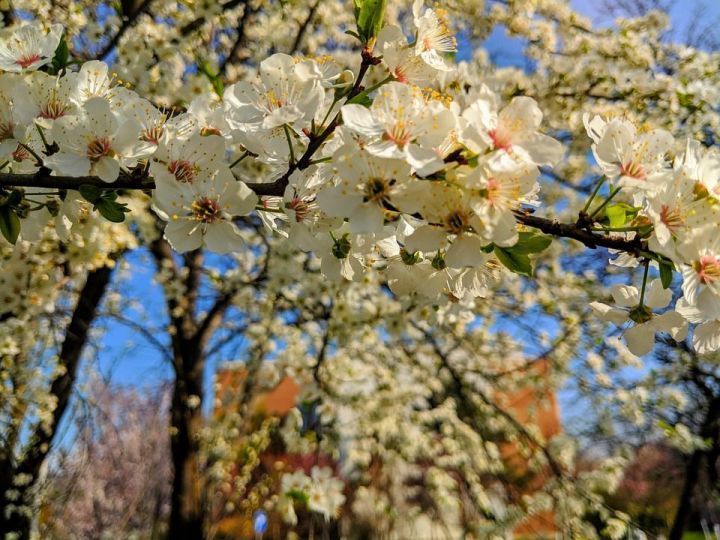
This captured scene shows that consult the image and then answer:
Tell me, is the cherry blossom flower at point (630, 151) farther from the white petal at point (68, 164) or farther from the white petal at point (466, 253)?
the white petal at point (68, 164)

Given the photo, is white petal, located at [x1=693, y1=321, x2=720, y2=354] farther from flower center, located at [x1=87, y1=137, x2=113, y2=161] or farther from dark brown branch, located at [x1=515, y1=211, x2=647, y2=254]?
flower center, located at [x1=87, y1=137, x2=113, y2=161]

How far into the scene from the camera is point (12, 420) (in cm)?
325

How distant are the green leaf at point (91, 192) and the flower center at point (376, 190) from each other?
1.65 ft

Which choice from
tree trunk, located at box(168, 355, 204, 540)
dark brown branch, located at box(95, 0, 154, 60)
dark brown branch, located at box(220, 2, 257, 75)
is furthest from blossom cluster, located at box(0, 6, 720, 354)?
tree trunk, located at box(168, 355, 204, 540)

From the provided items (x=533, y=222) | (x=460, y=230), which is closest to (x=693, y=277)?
(x=533, y=222)

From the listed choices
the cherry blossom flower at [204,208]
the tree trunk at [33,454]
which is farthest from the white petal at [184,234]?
the tree trunk at [33,454]

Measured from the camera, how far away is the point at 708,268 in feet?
2.87

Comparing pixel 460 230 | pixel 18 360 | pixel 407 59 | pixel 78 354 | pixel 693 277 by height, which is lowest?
pixel 693 277

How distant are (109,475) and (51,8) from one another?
1058 centimetres

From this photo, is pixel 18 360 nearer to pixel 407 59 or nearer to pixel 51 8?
pixel 51 8

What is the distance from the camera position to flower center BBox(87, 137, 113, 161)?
97cm

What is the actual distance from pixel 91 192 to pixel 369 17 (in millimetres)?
625

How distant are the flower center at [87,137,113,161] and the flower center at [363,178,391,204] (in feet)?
1.62

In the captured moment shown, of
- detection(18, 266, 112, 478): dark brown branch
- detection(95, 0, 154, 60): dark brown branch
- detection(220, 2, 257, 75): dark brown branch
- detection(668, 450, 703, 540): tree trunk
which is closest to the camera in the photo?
detection(95, 0, 154, 60): dark brown branch
